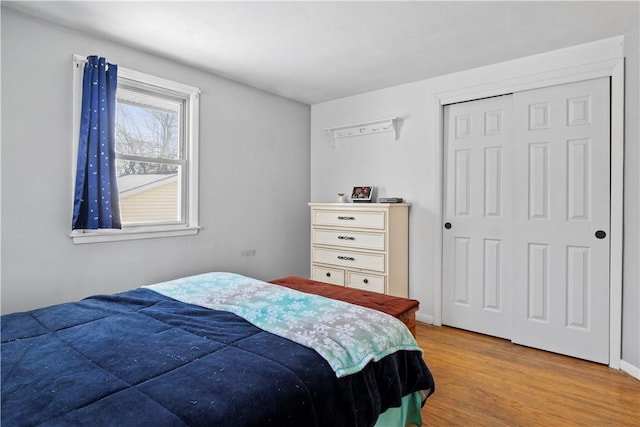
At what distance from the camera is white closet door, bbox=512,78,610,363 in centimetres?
266

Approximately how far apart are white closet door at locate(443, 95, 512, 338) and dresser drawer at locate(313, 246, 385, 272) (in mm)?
678

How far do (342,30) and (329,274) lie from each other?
2.27 metres

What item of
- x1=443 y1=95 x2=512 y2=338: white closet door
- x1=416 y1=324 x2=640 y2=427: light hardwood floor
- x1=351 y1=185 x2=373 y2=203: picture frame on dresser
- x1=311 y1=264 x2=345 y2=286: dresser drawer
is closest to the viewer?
x1=416 y1=324 x2=640 y2=427: light hardwood floor

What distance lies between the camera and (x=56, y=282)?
2.42 m

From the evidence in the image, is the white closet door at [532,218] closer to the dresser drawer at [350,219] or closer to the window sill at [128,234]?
the dresser drawer at [350,219]

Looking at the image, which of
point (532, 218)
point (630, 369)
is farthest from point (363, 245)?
point (630, 369)

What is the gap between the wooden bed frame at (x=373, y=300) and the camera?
6.61 ft

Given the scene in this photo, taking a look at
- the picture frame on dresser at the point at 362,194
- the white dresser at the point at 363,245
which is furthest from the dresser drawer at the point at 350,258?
the picture frame on dresser at the point at 362,194

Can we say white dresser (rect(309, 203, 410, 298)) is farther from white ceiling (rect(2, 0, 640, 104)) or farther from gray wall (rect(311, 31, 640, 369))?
white ceiling (rect(2, 0, 640, 104))

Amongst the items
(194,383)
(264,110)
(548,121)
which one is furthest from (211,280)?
(548,121)

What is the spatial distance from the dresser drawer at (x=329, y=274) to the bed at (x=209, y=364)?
1730 mm

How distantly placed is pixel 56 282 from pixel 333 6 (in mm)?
2566

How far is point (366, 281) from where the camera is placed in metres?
3.44

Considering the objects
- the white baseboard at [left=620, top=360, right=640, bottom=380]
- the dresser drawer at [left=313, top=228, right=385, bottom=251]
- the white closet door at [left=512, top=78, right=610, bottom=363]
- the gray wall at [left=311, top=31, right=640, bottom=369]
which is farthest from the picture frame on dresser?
the white baseboard at [left=620, top=360, right=640, bottom=380]
